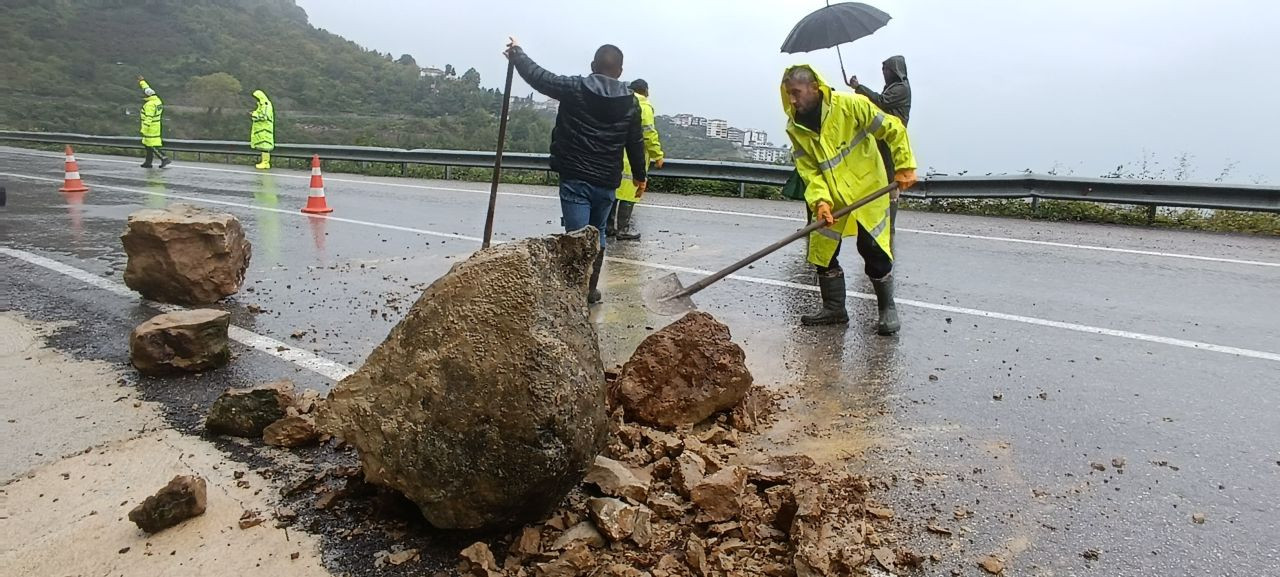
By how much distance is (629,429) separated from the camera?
132 inches

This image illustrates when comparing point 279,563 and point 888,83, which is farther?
point 888,83

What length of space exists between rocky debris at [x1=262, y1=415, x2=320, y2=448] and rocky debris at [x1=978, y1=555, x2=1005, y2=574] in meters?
2.50

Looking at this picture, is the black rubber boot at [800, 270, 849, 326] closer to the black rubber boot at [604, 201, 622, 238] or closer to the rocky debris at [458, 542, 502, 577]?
the rocky debris at [458, 542, 502, 577]

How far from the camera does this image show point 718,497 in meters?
2.69

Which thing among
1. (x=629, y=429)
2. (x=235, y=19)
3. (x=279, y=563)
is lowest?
(x=279, y=563)

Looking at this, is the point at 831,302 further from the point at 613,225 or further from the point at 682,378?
the point at 613,225

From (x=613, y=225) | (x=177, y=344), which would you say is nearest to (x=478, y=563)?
(x=177, y=344)

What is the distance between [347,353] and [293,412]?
4.12 feet

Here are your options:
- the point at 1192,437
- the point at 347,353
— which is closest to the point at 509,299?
the point at 347,353

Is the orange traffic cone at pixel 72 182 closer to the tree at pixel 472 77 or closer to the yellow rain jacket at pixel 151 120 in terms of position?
the yellow rain jacket at pixel 151 120

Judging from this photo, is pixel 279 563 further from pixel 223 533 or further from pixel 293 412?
pixel 293 412

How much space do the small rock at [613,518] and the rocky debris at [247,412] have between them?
155 centimetres

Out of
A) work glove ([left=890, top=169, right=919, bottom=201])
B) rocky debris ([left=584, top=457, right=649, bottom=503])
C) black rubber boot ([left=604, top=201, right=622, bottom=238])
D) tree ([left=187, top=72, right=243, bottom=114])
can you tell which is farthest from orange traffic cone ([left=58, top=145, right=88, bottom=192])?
tree ([left=187, top=72, right=243, bottom=114])

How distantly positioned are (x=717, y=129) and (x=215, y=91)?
40312 mm
